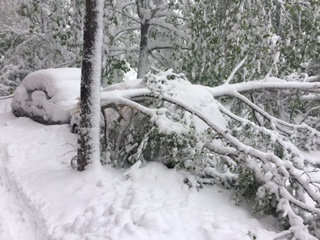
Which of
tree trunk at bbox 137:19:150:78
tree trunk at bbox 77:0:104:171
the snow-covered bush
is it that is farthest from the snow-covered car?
tree trunk at bbox 77:0:104:171

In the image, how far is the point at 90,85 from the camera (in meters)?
4.80

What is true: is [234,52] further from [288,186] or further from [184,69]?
[288,186]

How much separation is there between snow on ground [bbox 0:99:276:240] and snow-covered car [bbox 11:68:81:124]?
2120mm

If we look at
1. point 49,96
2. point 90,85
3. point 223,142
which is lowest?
point 49,96

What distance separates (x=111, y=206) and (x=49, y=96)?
4.95 m

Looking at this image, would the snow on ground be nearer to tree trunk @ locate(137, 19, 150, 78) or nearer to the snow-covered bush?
the snow-covered bush

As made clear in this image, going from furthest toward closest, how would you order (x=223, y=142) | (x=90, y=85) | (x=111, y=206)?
(x=223, y=142) < (x=90, y=85) < (x=111, y=206)

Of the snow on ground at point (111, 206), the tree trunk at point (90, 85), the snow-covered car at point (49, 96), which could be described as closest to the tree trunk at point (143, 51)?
the snow-covered car at point (49, 96)

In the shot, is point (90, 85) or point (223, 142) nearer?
A: point (90, 85)

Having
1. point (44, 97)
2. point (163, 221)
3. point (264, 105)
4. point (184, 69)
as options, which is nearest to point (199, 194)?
point (163, 221)

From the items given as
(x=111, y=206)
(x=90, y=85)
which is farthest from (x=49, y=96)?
(x=111, y=206)

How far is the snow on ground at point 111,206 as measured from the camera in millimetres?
3752

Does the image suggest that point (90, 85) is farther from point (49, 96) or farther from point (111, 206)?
point (49, 96)

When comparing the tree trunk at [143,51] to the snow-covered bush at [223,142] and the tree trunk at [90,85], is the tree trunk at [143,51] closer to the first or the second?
the snow-covered bush at [223,142]
